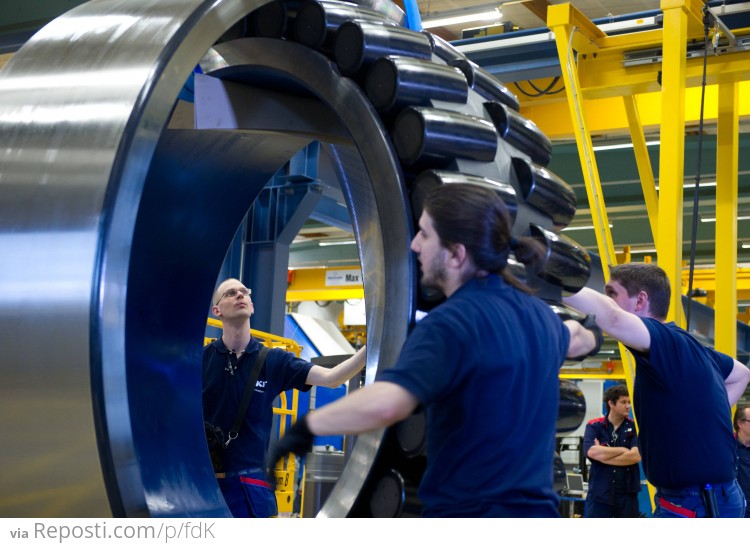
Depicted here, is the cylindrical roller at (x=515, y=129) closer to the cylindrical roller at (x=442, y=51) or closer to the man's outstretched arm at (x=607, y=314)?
the cylindrical roller at (x=442, y=51)

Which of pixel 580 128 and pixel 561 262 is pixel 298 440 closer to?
A: pixel 561 262

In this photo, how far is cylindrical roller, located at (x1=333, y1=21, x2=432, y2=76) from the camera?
3229mm

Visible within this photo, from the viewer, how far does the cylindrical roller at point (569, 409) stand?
327cm

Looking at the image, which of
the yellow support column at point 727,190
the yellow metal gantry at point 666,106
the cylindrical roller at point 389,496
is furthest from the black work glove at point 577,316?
the yellow support column at point 727,190

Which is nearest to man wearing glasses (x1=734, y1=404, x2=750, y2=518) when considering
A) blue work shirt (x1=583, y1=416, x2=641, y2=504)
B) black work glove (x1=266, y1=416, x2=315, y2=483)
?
blue work shirt (x1=583, y1=416, x2=641, y2=504)

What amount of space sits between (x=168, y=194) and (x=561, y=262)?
157 centimetres

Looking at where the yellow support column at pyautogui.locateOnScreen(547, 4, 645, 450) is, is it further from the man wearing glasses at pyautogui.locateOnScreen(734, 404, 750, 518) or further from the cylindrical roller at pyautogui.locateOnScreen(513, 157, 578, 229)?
the cylindrical roller at pyautogui.locateOnScreen(513, 157, 578, 229)

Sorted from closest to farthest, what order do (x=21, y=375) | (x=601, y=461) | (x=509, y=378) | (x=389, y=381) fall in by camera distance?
(x=389, y=381) < (x=509, y=378) < (x=21, y=375) < (x=601, y=461)

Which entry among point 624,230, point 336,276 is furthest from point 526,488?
point 336,276

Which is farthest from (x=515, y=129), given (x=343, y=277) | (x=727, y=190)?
(x=343, y=277)

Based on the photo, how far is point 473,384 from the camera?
2.17 meters

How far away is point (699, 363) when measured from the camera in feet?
12.6
